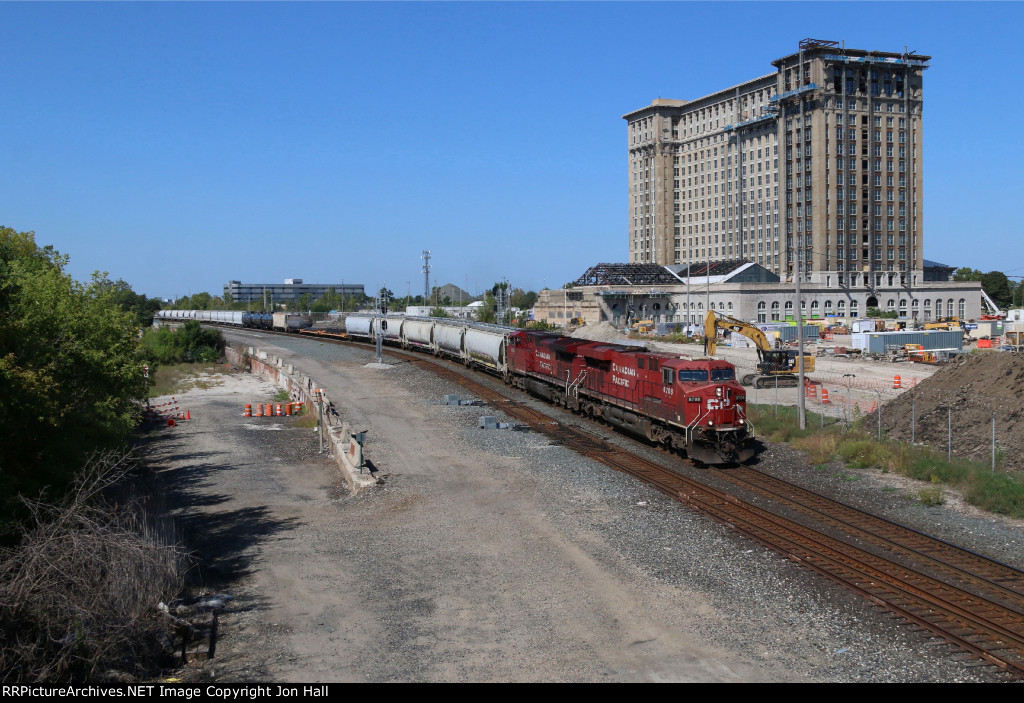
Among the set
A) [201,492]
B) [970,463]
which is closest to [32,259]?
[201,492]

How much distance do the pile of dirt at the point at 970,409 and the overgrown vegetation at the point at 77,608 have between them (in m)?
23.0

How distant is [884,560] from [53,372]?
18870mm

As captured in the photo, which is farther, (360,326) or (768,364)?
(360,326)

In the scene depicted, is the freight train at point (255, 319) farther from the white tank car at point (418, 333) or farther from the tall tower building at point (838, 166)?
the tall tower building at point (838, 166)

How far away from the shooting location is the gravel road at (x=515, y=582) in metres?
12.4

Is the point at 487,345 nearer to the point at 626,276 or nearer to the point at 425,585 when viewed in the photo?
the point at 425,585

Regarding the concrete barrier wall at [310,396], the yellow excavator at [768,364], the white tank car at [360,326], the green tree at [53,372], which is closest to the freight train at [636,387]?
the concrete barrier wall at [310,396]

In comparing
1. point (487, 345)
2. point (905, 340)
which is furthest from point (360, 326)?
point (905, 340)

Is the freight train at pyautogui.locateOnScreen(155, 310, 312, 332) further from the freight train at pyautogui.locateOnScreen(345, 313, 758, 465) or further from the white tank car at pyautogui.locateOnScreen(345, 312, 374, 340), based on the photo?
the freight train at pyautogui.locateOnScreen(345, 313, 758, 465)

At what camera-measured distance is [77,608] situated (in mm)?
11664

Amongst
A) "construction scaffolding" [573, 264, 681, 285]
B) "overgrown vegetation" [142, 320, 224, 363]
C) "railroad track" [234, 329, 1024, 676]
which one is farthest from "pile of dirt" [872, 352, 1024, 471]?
"construction scaffolding" [573, 264, 681, 285]
